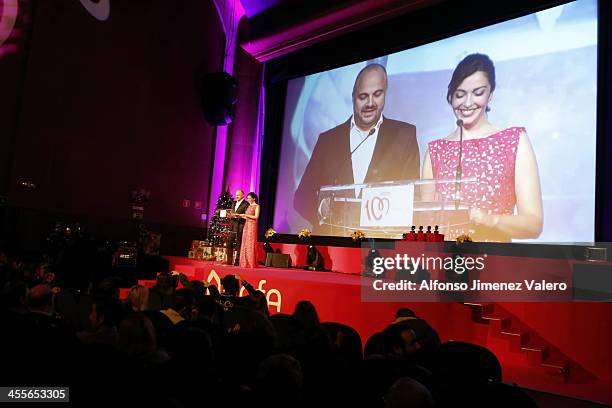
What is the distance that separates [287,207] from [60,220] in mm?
4449

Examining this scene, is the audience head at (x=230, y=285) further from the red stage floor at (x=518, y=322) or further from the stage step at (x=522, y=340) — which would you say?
the stage step at (x=522, y=340)

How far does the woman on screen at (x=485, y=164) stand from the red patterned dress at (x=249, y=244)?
3.05m

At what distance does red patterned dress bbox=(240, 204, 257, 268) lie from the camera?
331 inches

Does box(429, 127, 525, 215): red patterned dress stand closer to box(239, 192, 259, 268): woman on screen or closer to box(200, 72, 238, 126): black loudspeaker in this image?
box(239, 192, 259, 268): woman on screen

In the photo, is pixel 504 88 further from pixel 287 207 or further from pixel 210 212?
pixel 210 212

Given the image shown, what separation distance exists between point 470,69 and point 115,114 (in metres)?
6.42

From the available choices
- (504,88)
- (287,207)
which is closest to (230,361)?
(504,88)

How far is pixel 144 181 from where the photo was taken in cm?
977

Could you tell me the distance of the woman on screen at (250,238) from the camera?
8.41m

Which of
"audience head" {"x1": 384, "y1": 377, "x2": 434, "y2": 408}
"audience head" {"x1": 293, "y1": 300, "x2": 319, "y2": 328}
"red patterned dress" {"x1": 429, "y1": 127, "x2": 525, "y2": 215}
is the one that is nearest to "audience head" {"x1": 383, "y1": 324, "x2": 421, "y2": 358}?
"audience head" {"x1": 293, "y1": 300, "x2": 319, "y2": 328}

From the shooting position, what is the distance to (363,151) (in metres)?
9.14

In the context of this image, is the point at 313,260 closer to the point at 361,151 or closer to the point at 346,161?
the point at 346,161

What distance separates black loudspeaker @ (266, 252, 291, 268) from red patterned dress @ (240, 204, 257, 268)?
3.23 feet

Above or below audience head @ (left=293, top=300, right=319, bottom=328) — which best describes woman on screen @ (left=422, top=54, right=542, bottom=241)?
above
